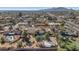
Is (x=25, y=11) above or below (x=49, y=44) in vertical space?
above
